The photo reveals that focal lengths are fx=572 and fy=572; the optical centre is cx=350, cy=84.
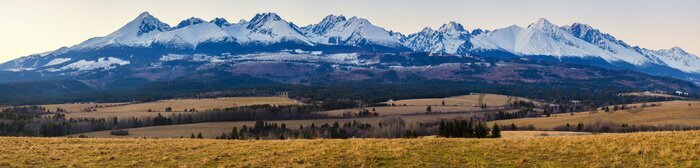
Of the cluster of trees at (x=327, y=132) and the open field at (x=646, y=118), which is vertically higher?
the open field at (x=646, y=118)

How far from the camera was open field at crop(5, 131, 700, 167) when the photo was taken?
97.9 ft

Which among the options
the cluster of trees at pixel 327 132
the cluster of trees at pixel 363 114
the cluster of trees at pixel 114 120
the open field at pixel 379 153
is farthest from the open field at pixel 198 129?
the open field at pixel 379 153

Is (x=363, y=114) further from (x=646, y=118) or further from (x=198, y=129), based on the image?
(x=646, y=118)

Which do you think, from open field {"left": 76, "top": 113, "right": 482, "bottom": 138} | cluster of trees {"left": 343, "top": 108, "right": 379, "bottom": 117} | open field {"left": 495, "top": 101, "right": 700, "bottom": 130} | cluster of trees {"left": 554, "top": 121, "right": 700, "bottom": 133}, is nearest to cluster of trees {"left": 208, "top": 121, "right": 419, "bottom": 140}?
open field {"left": 76, "top": 113, "right": 482, "bottom": 138}

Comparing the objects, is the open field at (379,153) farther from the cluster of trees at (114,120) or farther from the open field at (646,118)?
the cluster of trees at (114,120)

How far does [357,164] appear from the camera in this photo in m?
29.9

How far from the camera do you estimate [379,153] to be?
3297cm

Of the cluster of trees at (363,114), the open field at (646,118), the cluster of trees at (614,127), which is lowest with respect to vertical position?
the cluster of trees at (614,127)

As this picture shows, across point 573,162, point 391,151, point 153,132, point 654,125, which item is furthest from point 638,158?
point 153,132

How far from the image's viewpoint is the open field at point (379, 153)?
2984cm

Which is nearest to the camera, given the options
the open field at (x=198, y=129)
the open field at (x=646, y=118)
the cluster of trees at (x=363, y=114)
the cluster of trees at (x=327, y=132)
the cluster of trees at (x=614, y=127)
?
the cluster of trees at (x=327, y=132)

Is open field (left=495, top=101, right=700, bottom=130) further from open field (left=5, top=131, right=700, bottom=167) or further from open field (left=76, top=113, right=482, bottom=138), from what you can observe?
open field (left=5, top=131, right=700, bottom=167)

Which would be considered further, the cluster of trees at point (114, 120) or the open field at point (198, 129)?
the cluster of trees at point (114, 120)

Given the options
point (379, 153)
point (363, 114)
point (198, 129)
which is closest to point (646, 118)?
point (363, 114)
